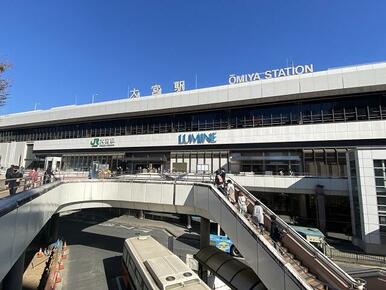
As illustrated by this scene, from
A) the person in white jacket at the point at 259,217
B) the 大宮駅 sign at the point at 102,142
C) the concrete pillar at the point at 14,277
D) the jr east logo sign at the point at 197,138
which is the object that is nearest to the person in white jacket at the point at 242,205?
the person in white jacket at the point at 259,217

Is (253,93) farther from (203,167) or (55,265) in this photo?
(55,265)

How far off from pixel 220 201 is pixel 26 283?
14714 millimetres

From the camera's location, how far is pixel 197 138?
39812 millimetres

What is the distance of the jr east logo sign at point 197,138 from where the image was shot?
38750 mm

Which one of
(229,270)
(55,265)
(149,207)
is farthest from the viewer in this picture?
(149,207)

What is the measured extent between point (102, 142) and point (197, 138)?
19.6 metres

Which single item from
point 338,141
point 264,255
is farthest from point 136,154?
point 264,255

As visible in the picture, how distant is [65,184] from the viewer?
19906mm

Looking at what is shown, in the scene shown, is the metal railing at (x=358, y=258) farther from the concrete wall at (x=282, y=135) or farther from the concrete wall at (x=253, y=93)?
the concrete wall at (x=253, y=93)

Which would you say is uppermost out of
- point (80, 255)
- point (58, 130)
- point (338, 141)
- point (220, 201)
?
point (58, 130)

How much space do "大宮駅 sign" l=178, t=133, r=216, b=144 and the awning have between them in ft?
76.9

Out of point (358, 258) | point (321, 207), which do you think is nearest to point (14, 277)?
point (358, 258)

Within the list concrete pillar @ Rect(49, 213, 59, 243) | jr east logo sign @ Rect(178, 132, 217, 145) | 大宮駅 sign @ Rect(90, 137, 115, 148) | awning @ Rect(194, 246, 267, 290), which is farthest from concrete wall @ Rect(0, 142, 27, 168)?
awning @ Rect(194, 246, 267, 290)

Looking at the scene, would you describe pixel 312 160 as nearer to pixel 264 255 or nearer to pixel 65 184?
pixel 264 255
